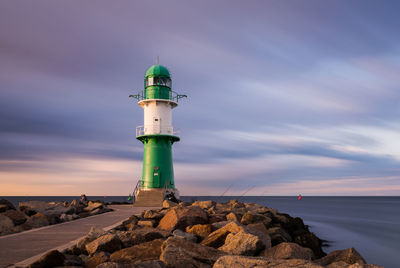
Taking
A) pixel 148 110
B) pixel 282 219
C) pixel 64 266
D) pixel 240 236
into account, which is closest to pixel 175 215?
pixel 240 236

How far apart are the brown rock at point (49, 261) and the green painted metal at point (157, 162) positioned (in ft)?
57.3

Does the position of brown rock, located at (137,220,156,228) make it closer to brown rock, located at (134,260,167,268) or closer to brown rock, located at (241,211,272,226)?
brown rock, located at (241,211,272,226)

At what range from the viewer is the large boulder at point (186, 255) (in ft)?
16.6

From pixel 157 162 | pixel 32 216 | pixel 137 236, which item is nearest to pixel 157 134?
pixel 157 162

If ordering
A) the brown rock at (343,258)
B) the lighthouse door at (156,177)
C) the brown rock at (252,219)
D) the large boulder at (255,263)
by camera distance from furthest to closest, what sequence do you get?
the lighthouse door at (156,177)
the brown rock at (252,219)
the brown rock at (343,258)
the large boulder at (255,263)

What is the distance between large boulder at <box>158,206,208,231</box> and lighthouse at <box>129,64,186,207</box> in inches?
510

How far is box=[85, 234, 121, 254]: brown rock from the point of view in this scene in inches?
232

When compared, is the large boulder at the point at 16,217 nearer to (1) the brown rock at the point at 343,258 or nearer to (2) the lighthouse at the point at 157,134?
(1) the brown rock at the point at 343,258

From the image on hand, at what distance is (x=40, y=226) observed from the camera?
33.2 ft

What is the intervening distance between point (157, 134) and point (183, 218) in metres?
14.1

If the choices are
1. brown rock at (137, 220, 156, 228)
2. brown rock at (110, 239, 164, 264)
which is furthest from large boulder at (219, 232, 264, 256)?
brown rock at (137, 220, 156, 228)

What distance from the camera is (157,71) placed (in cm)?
2295

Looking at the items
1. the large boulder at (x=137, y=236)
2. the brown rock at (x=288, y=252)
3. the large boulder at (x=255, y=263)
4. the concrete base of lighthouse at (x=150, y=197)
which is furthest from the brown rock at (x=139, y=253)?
the concrete base of lighthouse at (x=150, y=197)

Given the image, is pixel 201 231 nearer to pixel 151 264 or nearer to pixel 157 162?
pixel 151 264
